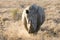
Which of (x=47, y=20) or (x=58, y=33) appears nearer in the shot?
(x=58, y=33)

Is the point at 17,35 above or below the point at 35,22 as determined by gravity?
below

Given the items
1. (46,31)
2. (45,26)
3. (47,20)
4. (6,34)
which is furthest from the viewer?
(47,20)

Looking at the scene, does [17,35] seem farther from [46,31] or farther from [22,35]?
[46,31]

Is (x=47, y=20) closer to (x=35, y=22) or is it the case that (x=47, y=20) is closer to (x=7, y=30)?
(x=7, y=30)

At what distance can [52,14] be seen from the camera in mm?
16328

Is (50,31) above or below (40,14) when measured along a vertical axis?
below

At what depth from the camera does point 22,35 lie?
433 inches

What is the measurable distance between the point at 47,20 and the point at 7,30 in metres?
3.33

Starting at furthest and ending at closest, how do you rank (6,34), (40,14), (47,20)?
(47,20) < (6,34) < (40,14)

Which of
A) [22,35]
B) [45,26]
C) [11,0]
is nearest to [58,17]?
[45,26]

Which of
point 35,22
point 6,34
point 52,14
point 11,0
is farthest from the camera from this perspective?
point 11,0

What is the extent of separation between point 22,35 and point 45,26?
2.15 meters

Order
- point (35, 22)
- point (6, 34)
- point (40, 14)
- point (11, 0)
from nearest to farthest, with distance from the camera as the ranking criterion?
point (35, 22)
point (40, 14)
point (6, 34)
point (11, 0)

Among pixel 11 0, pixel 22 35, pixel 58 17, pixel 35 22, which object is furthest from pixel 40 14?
pixel 11 0
